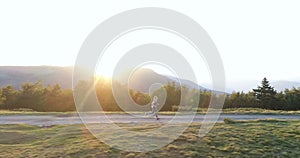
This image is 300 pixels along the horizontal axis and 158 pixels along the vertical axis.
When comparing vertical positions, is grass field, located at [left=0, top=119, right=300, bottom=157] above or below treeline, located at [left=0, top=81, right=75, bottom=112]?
below

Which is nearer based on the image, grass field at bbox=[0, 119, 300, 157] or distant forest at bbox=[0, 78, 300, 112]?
grass field at bbox=[0, 119, 300, 157]

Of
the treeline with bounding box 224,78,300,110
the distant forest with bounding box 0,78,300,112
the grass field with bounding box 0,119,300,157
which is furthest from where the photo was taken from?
the treeline with bounding box 224,78,300,110

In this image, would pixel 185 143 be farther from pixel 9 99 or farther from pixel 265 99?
pixel 9 99

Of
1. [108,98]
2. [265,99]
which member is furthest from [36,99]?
[265,99]

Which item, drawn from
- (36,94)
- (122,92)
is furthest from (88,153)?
(36,94)

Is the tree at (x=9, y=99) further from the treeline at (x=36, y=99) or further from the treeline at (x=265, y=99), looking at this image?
the treeline at (x=265, y=99)

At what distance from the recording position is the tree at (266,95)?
5006cm

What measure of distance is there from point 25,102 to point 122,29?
34.4m

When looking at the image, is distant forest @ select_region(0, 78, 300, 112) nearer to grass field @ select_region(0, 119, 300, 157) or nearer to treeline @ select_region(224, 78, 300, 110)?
treeline @ select_region(224, 78, 300, 110)

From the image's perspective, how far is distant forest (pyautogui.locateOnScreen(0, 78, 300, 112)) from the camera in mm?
47656

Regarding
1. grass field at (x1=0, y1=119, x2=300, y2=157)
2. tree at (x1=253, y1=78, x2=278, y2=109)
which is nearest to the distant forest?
tree at (x1=253, y1=78, x2=278, y2=109)

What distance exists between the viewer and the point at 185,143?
16719mm

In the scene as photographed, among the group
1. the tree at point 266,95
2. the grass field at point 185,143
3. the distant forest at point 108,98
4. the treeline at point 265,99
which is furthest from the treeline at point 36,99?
the tree at point 266,95

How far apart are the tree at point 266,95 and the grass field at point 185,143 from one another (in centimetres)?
2900
